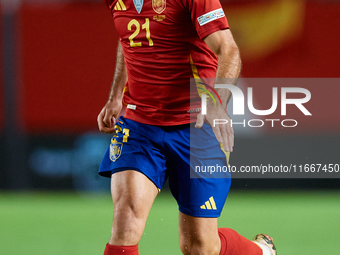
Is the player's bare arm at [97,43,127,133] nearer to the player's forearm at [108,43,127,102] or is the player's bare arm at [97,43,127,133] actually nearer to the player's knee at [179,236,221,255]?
the player's forearm at [108,43,127,102]

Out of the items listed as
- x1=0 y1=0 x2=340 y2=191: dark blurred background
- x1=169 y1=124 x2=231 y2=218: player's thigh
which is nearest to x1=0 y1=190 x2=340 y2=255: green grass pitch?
x1=0 y1=0 x2=340 y2=191: dark blurred background

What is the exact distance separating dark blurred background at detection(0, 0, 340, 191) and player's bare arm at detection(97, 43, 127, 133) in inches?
119

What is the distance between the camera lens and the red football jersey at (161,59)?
8.43 ft

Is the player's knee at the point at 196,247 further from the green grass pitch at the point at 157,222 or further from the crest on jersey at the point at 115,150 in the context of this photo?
the green grass pitch at the point at 157,222

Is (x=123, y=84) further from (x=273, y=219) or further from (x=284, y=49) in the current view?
(x=284, y=49)

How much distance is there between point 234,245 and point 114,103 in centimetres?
94

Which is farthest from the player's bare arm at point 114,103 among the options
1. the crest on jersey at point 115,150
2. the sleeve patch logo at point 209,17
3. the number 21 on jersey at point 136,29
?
the sleeve patch logo at point 209,17

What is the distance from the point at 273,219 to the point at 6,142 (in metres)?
2.85

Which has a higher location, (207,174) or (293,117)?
(207,174)

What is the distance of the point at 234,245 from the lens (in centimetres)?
291

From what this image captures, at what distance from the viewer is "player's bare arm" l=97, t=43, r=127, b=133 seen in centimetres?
288

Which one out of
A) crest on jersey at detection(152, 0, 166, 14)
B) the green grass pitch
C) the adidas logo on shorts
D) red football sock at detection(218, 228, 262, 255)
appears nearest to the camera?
crest on jersey at detection(152, 0, 166, 14)

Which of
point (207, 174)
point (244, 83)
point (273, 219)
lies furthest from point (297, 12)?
point (207, 174)

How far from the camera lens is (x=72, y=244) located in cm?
419
